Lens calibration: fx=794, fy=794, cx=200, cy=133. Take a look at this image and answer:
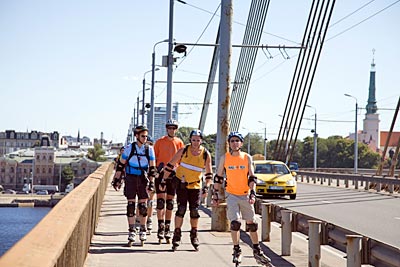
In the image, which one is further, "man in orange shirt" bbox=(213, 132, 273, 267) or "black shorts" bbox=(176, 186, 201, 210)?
"black shorts" bbox=(176, 186, 201, 210)

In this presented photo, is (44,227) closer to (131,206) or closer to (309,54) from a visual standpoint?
(131,206)

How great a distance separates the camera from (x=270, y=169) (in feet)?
102

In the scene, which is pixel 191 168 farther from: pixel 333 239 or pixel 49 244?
pixel 49 244

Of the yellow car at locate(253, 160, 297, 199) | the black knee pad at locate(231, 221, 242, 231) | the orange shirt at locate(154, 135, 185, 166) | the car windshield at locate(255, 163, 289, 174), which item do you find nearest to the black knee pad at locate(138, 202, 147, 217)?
the orange shirt at locate(154, 135, 185, 166)

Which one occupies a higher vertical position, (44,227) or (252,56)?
(252,56)

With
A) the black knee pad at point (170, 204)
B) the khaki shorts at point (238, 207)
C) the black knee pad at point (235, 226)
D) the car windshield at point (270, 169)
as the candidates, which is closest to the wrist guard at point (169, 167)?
the black knee pad at point (170, 204)

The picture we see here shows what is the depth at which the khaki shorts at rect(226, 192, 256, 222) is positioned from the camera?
11148 mm

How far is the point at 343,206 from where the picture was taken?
26.8 meters

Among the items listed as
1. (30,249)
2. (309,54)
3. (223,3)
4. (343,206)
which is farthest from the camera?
(309,54)

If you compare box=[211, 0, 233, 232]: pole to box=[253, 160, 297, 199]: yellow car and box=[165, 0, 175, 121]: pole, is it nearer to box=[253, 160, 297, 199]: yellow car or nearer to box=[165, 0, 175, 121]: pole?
box=[253, 160, 297, 199]: yellow car

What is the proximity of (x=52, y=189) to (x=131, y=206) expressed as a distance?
9754 centimetres

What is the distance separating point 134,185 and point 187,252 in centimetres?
142

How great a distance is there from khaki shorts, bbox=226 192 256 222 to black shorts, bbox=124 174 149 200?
2.07 m

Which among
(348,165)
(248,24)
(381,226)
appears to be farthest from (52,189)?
(381,226)
